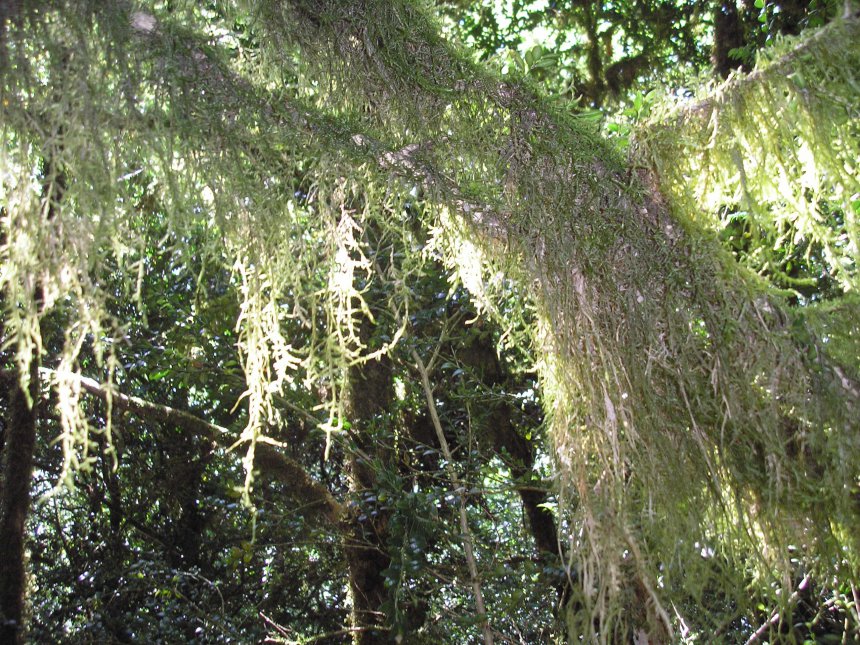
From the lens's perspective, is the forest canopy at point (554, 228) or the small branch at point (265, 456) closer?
the forest canopy at point (554, 228)

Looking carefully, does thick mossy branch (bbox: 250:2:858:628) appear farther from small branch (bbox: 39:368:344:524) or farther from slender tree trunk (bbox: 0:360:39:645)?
slender tree trunk (bbox: 0:360:39:645)

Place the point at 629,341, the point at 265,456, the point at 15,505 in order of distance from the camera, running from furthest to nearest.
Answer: the point at 15,505 < the point at 265,456 < the point at 629,341

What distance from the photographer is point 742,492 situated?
1223 millimetres

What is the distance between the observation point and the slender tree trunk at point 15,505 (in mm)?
2895

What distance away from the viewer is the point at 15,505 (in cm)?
294

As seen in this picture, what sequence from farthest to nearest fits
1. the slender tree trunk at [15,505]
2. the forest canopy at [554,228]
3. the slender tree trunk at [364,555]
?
the slender tree trunk at [15,505]
the slender tree trunk at [364,555]
the forest canopy at [554,228]

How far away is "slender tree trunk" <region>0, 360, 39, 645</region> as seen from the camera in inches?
114

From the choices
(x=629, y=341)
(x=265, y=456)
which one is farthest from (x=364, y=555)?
(x=629, y=341)

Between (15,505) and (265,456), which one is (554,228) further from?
(15,505)

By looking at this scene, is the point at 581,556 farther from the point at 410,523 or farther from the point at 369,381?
the point at 369,381

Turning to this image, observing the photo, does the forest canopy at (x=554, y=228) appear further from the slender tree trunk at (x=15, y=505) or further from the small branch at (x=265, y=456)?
the slender tree trunk at (x=15, y=505)

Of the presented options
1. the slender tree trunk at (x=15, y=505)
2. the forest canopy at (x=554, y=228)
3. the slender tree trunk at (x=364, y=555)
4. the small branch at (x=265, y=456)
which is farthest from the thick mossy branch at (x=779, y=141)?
the slender tree trunk at (x=15, y=505)

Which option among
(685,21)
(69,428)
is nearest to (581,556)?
(69,428)

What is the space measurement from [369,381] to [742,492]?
210 cm
